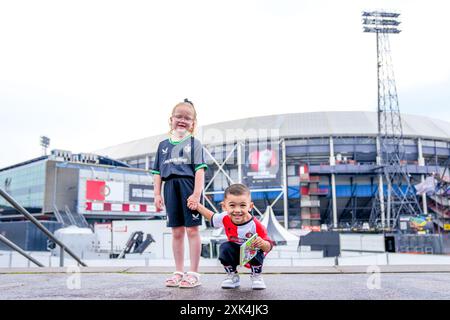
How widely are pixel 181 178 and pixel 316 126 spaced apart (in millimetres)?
46714

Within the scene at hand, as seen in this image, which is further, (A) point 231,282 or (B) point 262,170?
(B) point 262,170

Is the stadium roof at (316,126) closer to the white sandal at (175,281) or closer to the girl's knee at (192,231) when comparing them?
the girl's knee at (192,231)

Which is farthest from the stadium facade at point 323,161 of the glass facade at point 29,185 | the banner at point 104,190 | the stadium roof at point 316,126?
the glass facade at point 29,185

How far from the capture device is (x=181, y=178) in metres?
3.01

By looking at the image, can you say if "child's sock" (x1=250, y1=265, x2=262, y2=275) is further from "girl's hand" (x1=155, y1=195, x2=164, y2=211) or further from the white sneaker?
"girl's hand" (x1=155, y1=195, x2=164, y2=211)

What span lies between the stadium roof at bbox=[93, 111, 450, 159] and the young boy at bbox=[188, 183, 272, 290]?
139ft

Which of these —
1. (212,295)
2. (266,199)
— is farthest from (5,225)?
(212,295)

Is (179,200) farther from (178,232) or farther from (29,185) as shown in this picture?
(29,185)

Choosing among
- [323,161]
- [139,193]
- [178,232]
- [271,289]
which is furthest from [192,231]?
[323,161]

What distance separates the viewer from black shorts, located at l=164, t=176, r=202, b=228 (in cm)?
297

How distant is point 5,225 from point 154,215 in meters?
16.9

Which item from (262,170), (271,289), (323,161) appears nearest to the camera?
(271,289)

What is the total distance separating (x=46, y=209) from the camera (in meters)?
38.2
